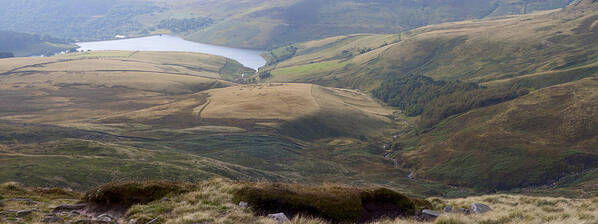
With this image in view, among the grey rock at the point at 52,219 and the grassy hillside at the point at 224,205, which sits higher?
the grey rock at the point at 52,219

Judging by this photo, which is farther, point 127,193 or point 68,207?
point 127,193

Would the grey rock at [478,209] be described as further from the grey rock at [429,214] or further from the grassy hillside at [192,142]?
the grassy hillside at [192,142]

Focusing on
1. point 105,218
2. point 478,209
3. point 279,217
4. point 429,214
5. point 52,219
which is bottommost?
point 478,209

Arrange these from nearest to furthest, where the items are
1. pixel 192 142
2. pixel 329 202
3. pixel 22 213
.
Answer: pixel 22 213, pixel 329 202, pixel 192 142

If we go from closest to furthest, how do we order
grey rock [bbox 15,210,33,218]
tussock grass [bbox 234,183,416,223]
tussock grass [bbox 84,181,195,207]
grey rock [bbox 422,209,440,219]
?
1. grey rock [bbox 15,210,33,218]
2. tussock grass [bbox 234,183,416,223]
3. tussock grass [bbox 84,181,195,207]
4. grey rock [bbox 422,209,440,219]

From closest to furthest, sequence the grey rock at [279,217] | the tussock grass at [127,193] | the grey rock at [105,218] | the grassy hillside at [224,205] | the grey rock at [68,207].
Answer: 1. the grey rock at [279,217]
2. the grassy hillside at [224,205]
3. the grey rock at [105,218]
4. the grey rock at [68,207]
5. the tussock grass at [127,193]

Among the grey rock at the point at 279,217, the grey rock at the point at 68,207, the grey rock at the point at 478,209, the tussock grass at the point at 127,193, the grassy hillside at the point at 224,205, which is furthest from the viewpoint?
the grey rock at the point at 478,209

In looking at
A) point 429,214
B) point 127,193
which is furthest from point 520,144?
point 127,193

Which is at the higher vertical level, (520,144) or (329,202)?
(329,202)

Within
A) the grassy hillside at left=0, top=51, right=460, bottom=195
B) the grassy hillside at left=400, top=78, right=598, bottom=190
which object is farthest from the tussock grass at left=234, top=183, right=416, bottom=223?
the grassy hillside at left=400, top=78, right=598, bottom=190

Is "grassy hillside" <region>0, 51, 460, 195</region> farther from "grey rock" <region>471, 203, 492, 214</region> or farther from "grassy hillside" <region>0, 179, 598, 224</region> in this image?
"grey rock" <region>471, 203, 492, 214</region>

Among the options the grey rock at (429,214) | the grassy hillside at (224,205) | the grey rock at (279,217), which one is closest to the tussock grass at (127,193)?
the grassy hillside at (224,205)

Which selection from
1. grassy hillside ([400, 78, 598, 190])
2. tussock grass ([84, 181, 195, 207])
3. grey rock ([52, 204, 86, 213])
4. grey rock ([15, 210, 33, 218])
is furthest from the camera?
grassy hillside ([400, 78, 598, 190])

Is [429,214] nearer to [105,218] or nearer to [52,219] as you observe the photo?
[105,218]
